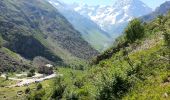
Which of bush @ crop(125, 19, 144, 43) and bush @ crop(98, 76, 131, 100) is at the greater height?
bush @ crop(125, 19, 144, 43)

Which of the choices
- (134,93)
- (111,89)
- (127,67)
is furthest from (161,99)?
(127,67)

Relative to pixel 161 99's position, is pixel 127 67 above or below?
above

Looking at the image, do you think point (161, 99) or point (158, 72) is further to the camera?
point (158, 72)

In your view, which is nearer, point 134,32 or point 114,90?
point 114,90

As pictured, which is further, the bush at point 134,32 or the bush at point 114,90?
the bush at point 134,32

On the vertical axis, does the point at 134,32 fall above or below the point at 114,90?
above

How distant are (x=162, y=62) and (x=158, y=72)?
3.68m

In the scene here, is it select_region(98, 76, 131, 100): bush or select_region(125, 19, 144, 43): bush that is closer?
select_region(98, 76, 131, 100): bush

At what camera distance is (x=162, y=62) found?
163ft

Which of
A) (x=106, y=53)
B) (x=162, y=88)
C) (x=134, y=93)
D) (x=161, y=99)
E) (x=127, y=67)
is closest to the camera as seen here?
(x=161, y=99)

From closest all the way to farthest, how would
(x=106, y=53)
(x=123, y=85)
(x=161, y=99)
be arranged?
(x=161, y=99) < (x=123, y=85) < (x=106, y=53)

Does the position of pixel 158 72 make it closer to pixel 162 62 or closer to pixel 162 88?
pixel 162 62

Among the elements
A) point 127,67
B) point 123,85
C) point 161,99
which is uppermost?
point 127,67

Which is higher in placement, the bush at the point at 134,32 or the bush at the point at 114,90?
the bush at the point at 134,32
